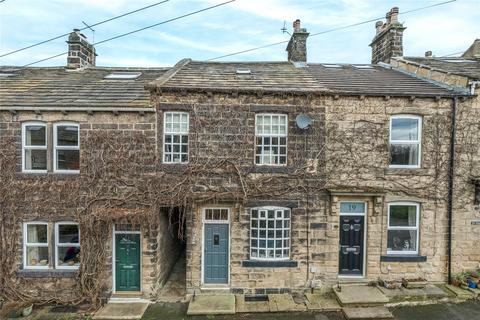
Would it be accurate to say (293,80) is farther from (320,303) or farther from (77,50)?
(77,50)

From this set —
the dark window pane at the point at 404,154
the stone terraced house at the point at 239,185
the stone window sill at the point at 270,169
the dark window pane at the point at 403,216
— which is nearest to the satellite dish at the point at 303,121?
the stone terraced house at the point at 239,185

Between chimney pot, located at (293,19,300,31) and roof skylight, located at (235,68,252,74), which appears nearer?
roof skylight, located at (235,68,252,74)

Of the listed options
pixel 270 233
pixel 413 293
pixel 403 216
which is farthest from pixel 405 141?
pixel 270 233

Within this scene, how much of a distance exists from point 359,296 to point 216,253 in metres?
4.75

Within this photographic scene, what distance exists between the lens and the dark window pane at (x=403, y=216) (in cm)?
1008

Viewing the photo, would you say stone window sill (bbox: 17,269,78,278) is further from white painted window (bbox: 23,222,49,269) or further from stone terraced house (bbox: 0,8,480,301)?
white painted window (bbox: 23,222,49,269)

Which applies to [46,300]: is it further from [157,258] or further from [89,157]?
[89,157]

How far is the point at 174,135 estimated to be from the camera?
31.7ft

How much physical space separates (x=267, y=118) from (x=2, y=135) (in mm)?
8737

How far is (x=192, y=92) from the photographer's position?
9.55 metres

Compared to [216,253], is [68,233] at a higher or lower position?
higher

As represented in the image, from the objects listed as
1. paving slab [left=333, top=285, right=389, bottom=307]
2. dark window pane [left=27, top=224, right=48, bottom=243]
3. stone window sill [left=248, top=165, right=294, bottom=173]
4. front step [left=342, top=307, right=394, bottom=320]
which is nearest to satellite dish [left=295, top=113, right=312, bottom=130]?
stone window sill [left=248, top=165, right=294, bottom=173]

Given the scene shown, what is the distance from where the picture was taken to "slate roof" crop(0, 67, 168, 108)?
961 centimetres

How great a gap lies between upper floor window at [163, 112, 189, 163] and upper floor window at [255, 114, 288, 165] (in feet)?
7.97
